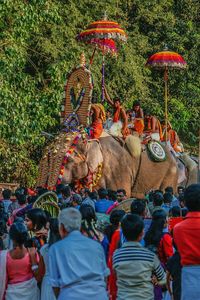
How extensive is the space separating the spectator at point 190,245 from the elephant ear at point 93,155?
11915mm

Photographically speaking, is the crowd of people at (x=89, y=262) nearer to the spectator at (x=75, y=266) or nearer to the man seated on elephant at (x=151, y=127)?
the spectator at (x=75, y=266)

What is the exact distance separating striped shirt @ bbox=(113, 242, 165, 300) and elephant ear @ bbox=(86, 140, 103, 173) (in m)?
12.0

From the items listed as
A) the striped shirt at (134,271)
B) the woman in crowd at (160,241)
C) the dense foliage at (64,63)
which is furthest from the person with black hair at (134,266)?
the dense foliage at (64,63)

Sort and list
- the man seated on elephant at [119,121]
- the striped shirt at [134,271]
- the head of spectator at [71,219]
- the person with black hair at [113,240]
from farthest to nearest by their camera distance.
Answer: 1. the man seated on elephant at [119,121]
2. the person with black hair at [113,240]
3. the striped shirt at [134,271]
4. the head of spectator at [71,219]

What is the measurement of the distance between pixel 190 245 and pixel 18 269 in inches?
55.3

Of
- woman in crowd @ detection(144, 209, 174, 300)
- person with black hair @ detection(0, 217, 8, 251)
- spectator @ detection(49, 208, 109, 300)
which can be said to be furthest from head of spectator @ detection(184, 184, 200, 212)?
person with black hair @ detection(0, 217, 8, 251)

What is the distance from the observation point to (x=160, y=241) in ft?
27.3

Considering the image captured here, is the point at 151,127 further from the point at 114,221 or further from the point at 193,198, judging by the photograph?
the point at 193,198

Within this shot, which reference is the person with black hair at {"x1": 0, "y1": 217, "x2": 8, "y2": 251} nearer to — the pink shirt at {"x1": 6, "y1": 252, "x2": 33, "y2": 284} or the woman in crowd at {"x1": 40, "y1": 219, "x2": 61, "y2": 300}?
the woman in crowd at {"x1": 40, "y1": 219, "x2": 61, "y2": 300}

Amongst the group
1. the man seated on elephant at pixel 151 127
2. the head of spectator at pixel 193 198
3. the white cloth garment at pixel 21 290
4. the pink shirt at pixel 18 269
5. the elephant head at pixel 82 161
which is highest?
the man seated on elephant at pixel 151 127

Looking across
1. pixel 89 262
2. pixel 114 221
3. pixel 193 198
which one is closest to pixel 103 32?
pixel 114 221

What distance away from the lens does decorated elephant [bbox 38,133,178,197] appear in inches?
718

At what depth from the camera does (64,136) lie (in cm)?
1866

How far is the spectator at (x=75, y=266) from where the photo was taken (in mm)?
6332
